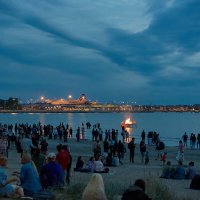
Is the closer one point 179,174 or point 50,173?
point 50,173

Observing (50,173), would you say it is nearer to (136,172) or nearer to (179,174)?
Result: (179,174)

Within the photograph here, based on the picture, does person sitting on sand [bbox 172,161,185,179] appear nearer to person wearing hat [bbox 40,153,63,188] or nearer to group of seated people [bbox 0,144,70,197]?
person wearing hat [bbox 40,153,63,188]

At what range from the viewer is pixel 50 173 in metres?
11.6

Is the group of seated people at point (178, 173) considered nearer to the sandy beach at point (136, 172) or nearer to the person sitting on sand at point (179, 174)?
the person sitting on sand at point (179, 174)

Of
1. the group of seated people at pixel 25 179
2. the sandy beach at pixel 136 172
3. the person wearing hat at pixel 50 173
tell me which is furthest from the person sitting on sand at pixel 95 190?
the sandy beach at pixel 136 172

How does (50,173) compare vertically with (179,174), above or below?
above

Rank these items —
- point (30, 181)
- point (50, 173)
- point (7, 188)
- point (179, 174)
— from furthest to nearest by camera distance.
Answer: point (179, 174) → point (50, 173) → point (30, 181) → point (7, 188)

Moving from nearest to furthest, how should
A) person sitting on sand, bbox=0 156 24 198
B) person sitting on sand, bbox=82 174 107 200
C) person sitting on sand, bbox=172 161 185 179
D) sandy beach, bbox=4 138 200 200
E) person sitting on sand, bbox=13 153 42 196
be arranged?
1. person sitting on sand, bbox=82 174 107 200
2. person sitting on sand, bbox=0 156 24 198
3. person sitting on sand, bbox=13 153 42 196
4. sandy beach, bbox=4 138 200 200
5. person sitting on sand, bbox=172 161 185 179

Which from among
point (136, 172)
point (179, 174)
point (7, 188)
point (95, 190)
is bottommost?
point (136, 172)

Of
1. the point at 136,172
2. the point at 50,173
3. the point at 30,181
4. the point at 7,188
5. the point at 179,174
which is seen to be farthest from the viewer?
the point at 136,172

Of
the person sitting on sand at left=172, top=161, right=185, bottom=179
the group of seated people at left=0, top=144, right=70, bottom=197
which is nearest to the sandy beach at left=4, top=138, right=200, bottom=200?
the person sitting on sand at left=172, top=161, right=185, bottom=179

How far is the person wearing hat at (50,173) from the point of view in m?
11.6

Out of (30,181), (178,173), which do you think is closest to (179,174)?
(178,173)

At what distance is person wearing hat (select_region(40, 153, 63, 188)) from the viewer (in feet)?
38.0
